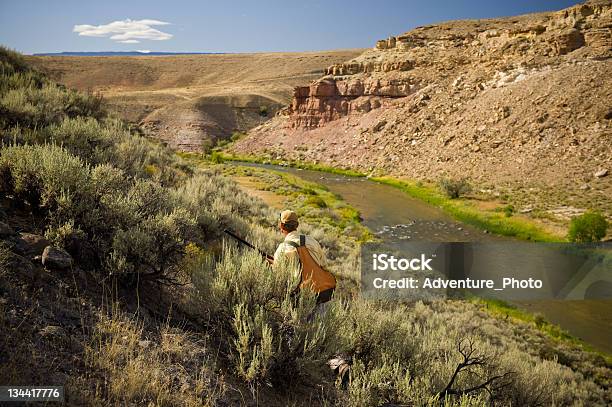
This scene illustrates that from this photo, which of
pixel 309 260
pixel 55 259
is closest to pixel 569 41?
pixel 309 260

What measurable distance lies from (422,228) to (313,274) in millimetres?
17742

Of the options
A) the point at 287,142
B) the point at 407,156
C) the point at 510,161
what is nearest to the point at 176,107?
the point at 287,142

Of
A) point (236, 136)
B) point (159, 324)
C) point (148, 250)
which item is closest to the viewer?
point (159, 324)

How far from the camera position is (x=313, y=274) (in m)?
4.46

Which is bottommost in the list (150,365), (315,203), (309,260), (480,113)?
(315,203)

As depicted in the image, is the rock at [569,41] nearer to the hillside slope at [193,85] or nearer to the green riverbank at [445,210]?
the green riverbank at [445,210]

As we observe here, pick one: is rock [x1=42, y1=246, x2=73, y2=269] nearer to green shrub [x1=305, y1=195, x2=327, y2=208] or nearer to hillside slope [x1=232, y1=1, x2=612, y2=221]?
green shrub [x1=305, y1=195, x2=327, y2=208]

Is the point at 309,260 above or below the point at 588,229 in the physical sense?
above

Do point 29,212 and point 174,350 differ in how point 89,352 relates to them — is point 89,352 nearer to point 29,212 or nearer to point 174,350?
point 174,350

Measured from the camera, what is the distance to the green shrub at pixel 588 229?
671 inches

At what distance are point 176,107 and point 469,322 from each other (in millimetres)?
64492

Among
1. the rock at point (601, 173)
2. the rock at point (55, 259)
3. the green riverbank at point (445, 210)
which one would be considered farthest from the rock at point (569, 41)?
the rock at point (55, 259)

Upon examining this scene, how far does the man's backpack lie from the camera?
442 centimetres

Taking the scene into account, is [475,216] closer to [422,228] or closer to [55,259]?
[422,228]
